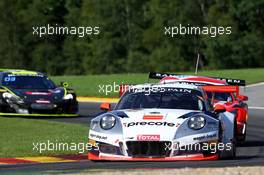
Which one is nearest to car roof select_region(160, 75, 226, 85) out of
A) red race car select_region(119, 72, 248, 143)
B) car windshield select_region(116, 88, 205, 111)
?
red race car select_region(119, 72, 248, 143)

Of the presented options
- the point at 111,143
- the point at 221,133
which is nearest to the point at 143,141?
the point at 111,143

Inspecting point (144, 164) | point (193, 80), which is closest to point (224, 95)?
point (193, 80)

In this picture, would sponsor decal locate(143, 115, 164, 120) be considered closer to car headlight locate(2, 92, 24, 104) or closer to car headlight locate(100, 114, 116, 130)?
car headlight locate(100, 114, 116, 130)

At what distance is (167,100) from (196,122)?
1.15 m

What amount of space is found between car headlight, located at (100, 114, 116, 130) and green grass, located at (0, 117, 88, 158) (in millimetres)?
2559

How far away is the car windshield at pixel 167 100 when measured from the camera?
13031 millimetres

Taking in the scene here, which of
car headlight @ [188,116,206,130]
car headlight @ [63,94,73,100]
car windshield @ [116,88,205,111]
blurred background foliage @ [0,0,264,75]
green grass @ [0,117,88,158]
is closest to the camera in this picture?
car headlight @ [188,116,206,130]

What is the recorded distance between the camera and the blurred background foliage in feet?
213

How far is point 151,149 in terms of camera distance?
38.8ft

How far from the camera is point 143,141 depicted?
467 inches

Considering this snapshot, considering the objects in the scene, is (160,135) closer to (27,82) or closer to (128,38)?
(27,82)

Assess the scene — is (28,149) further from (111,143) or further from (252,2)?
(252,2)

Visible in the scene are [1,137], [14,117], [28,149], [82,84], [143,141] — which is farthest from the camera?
[82,84]

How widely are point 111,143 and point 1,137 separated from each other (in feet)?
18.2
